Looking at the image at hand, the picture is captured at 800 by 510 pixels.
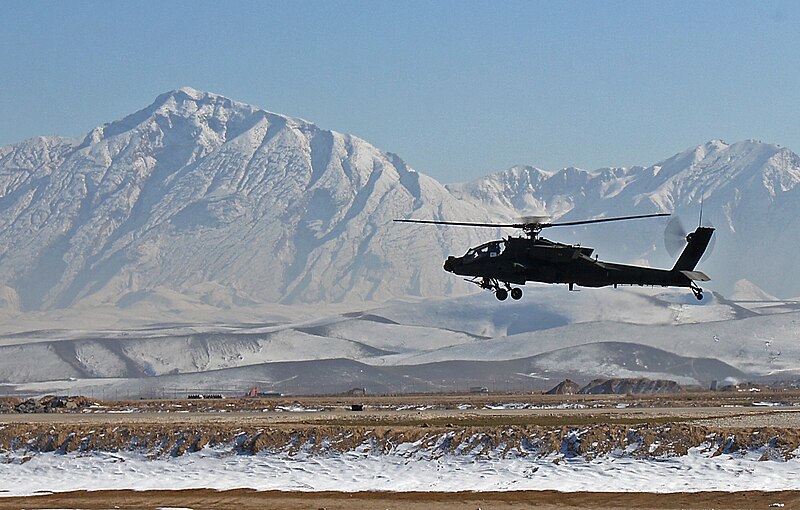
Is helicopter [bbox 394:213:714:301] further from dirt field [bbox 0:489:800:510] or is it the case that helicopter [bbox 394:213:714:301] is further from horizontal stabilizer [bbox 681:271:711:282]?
dirt field [bbox 0:489:800:510]

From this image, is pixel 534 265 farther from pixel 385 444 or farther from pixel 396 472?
pixel 396 472

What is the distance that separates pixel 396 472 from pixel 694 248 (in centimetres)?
2212

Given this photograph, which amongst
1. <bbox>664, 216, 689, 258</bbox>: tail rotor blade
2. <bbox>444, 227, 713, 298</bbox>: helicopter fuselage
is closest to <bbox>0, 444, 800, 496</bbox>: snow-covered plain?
<bbox>444, 227, 713, 298</bbox>: helicopter fuselage

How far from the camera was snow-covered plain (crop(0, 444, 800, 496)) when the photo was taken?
54.8 meters

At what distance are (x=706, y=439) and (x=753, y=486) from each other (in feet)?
17.0

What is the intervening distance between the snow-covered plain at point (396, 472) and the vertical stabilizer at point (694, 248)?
14.8 meters

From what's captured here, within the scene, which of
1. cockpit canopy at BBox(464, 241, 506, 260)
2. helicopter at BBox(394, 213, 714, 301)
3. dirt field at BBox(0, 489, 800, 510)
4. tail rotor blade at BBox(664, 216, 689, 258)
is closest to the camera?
dirt field at BBox(0, 489, 800, 510)

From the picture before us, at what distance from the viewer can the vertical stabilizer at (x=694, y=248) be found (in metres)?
68.9

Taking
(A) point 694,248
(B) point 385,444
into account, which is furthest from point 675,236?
(B) point 385,444

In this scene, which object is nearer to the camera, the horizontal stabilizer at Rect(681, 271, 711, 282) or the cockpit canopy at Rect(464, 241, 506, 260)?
the cockpit canopy at Rect(464, 241, 506, 260)

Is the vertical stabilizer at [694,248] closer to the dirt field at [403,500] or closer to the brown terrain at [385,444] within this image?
the brown terrain at [385,444]

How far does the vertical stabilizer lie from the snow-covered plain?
1475cm

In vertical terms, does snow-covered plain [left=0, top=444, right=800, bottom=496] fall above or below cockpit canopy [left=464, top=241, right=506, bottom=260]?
below

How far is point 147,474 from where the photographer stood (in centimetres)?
6138
